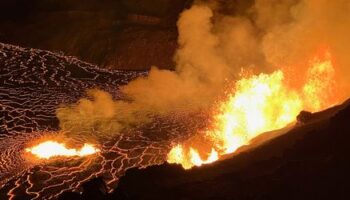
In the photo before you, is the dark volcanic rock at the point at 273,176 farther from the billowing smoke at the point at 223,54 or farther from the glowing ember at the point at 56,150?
the billowing smoke at the point at 223,54

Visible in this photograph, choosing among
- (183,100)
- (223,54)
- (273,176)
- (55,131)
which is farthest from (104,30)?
(273,176)

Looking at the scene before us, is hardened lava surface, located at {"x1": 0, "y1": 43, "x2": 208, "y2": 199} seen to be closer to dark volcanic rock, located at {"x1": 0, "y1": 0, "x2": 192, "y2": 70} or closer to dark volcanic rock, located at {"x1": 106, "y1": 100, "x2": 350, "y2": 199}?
dark volcanic rock, located at {"x1": 0, "y1": 0, "x2": 192, "y2": 70}

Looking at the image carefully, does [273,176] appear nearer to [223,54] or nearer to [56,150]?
[56,150]

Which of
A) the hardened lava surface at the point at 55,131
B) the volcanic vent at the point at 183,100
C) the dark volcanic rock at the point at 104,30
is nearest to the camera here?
the hardened lava surface at the point at 55,131

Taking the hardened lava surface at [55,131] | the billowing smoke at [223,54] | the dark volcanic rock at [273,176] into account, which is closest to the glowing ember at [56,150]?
the hardened lava surface at [55,131]

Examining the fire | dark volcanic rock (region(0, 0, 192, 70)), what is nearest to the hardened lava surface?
the fire

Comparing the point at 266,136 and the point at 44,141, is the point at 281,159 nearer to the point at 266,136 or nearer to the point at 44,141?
the point at 266,136

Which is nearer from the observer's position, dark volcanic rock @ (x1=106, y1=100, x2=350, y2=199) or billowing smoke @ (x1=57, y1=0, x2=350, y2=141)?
dark volcanic rock @ (x1=106, y1=100, x2=350, y2=199)

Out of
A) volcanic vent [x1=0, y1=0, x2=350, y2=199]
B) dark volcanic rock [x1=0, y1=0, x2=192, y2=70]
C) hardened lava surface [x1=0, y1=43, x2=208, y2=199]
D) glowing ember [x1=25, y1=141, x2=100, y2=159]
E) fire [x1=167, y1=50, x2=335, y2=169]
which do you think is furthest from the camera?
dark volcanic rock [x1=0, y1=0, x2=192, y2=70]
